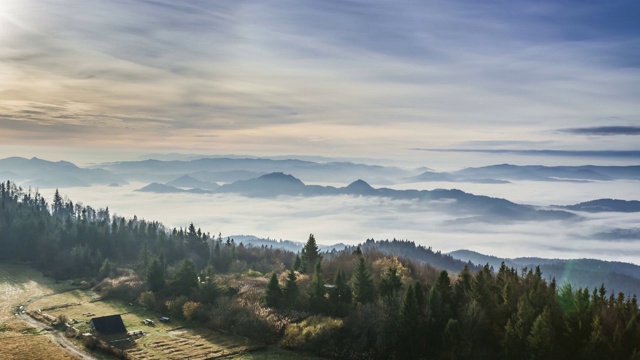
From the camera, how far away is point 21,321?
83.2 m

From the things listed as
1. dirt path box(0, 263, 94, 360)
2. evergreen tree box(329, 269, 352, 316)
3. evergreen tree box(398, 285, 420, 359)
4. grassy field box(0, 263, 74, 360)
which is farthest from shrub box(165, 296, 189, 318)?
evergreen tree box(398, 285, 420, 359)

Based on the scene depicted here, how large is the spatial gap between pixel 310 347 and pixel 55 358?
106 ft

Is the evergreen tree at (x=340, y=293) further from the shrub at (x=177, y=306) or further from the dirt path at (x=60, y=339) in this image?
the dirt path at (x=60, y=339)

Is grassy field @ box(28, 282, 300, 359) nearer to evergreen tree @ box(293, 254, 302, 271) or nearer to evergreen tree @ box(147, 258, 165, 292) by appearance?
evergreen tree @ box(147, 258, 165, 292)

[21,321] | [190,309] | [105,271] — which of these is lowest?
[21,321]

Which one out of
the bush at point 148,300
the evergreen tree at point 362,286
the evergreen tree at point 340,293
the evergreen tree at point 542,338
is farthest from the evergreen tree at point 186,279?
the evergreen tree at point 542,338

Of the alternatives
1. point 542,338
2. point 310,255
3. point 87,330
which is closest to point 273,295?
point 87,330

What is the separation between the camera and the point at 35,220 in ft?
548

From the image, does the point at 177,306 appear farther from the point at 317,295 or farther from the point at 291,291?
the point at 317,295

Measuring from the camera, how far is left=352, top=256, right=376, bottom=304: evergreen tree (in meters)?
78.1

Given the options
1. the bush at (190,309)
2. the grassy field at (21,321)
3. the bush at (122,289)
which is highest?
the bush at (190,309)

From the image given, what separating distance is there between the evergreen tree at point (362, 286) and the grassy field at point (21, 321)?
40777 millimetres

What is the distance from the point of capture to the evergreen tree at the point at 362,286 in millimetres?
78062

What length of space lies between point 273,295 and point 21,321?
137ft
